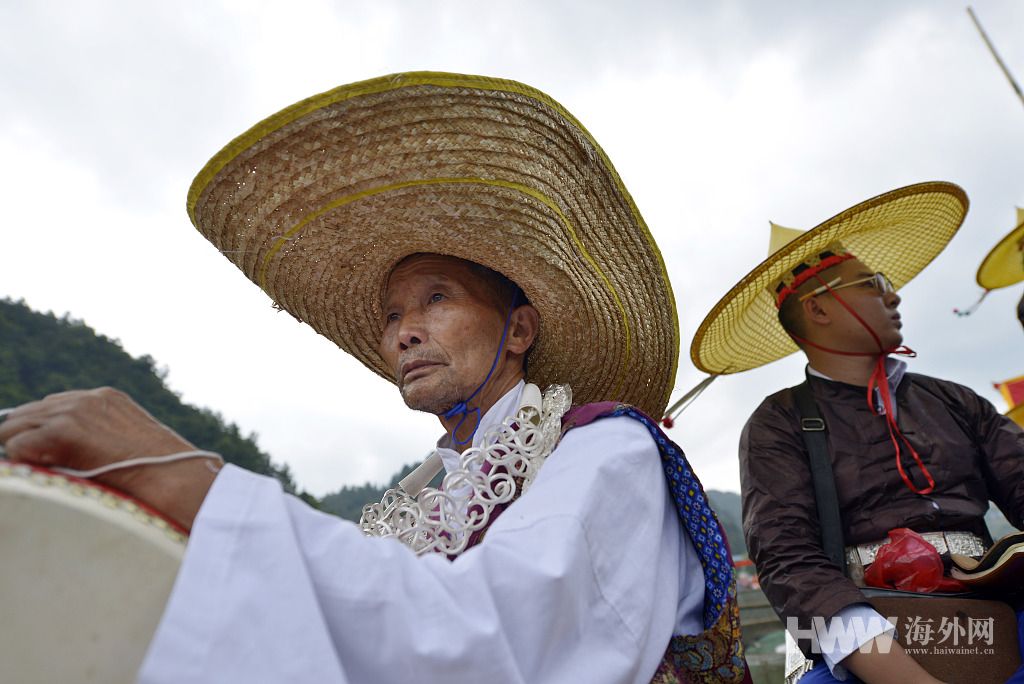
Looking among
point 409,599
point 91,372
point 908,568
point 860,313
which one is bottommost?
point 409,599

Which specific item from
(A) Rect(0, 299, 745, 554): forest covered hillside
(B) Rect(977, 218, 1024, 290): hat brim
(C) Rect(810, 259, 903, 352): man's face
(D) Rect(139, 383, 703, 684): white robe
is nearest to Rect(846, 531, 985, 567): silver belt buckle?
(C) Rect(810, 259, 903, 352): man's face

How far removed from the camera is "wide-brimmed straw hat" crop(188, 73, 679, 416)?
1706 millimetres

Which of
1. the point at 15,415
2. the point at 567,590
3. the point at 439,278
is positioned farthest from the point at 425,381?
the point at 15,415

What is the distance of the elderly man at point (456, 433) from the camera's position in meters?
0.93

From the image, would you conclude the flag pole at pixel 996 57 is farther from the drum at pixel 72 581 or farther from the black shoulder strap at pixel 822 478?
the drum at pixel 72 581

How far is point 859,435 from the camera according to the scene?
2539mm

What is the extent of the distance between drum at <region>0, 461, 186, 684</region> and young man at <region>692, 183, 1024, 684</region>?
1.83m

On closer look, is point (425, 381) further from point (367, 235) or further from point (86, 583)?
point (86, 583)

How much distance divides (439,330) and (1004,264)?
395 cm

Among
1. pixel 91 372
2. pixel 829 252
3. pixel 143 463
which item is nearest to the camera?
pixel 143 463

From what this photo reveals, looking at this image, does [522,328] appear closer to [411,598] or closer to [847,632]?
[847,632]

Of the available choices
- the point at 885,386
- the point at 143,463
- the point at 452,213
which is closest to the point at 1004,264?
the point at 885,386

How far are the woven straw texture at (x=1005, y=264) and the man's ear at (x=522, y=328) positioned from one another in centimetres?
326

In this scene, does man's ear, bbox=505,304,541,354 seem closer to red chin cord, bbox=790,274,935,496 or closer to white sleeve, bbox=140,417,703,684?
white sleeve, bbox=140,417,703,684
